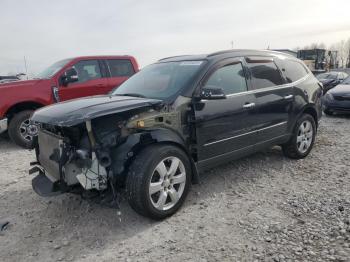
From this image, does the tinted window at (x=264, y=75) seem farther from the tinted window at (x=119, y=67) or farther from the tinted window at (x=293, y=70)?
the tinted window at (x=119, y=67)

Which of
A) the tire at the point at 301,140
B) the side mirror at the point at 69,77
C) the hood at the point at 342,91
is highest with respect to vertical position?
the side mirror at the point at 69,77

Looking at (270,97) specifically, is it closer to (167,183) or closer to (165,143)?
(165,143)

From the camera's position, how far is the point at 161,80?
4246 millimetres

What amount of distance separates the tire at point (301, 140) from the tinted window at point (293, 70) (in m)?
0.65

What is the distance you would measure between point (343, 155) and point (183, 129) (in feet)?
11.1

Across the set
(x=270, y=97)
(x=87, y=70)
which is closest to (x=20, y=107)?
(x=87, y=70)

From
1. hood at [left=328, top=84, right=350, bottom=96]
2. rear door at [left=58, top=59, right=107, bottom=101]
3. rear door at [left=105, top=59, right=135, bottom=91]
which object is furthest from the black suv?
hood at [left=328, top=84, right=350, bottom=96]

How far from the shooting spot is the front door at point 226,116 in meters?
3.84

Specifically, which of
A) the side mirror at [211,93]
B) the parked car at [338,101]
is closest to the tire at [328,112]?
the parked car at [338,101]

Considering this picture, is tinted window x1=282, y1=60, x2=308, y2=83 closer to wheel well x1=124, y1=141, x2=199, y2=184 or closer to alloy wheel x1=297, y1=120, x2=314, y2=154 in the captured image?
alloy wheel x1=297, y1=120, x2=314, y2=154

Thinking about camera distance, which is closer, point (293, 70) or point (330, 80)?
point (293, 70)

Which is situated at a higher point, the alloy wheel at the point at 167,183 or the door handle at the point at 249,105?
the door handle at the point at 249,105

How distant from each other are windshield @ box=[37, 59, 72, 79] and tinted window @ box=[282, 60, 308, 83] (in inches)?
189

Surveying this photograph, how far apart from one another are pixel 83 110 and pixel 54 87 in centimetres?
428
